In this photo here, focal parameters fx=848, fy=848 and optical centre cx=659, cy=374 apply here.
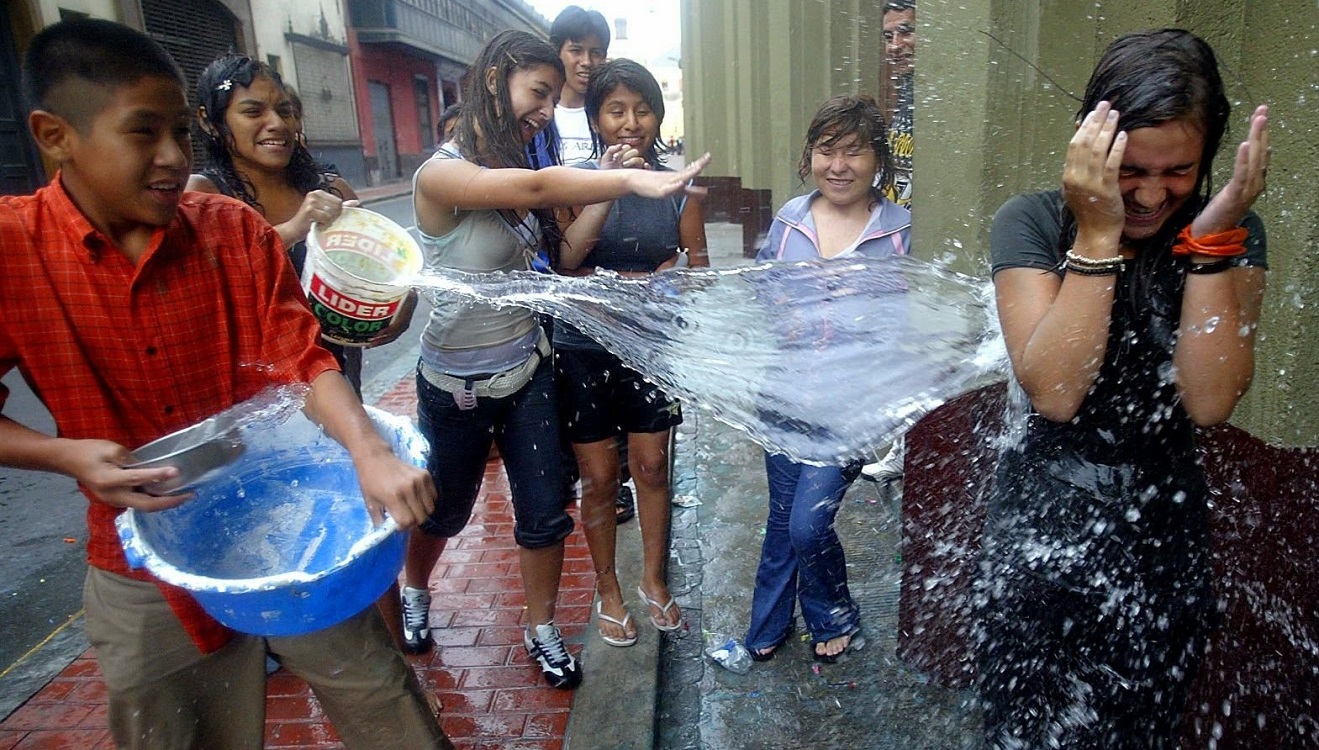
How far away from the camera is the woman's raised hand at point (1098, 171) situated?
4.99ft

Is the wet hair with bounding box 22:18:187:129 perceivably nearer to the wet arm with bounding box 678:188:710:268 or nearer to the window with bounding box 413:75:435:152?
the wet arm with bounding box 678:188:710:268

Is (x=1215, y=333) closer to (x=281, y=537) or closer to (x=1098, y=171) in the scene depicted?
(x=1098, y=171)

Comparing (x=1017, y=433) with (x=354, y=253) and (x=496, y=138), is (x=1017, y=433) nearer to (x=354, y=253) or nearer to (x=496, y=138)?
(x=496, y=138)

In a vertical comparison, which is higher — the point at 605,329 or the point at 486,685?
the point at 605,329

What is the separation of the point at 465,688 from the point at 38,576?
2.52 metres

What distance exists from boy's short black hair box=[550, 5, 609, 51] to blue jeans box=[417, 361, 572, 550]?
2308 mm

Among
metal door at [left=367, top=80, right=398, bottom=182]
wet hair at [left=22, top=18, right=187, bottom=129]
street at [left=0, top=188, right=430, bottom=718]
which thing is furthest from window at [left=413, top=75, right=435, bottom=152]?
wet hair at [left=22, top=18, right=187, bottom=129]

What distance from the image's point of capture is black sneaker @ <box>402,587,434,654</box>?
3287 millimetres

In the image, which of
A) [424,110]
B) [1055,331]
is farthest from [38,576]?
[424,110]

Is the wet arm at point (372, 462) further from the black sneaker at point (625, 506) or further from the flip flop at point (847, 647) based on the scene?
the black sneaker at point (625, 506)

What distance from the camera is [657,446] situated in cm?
329

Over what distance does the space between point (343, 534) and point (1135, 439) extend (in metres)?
1.87

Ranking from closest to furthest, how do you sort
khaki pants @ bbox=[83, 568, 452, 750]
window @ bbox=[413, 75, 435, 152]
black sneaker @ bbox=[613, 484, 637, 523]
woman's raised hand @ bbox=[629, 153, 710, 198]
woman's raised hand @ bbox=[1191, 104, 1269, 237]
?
woman's raised hand @ bbox=[1191, 104, 1269, 237] → khaki pants @ bbox=[83, 568, 452, 750] → woman's raised hand @ bbox=[629, 153, 710, 198] → black sneaker @ bbox=[613, 484, 637, 523] → window @ bbox=[413, 75, 435, 152]

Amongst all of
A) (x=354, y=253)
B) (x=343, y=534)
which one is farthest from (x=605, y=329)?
(x=343, y=534)
